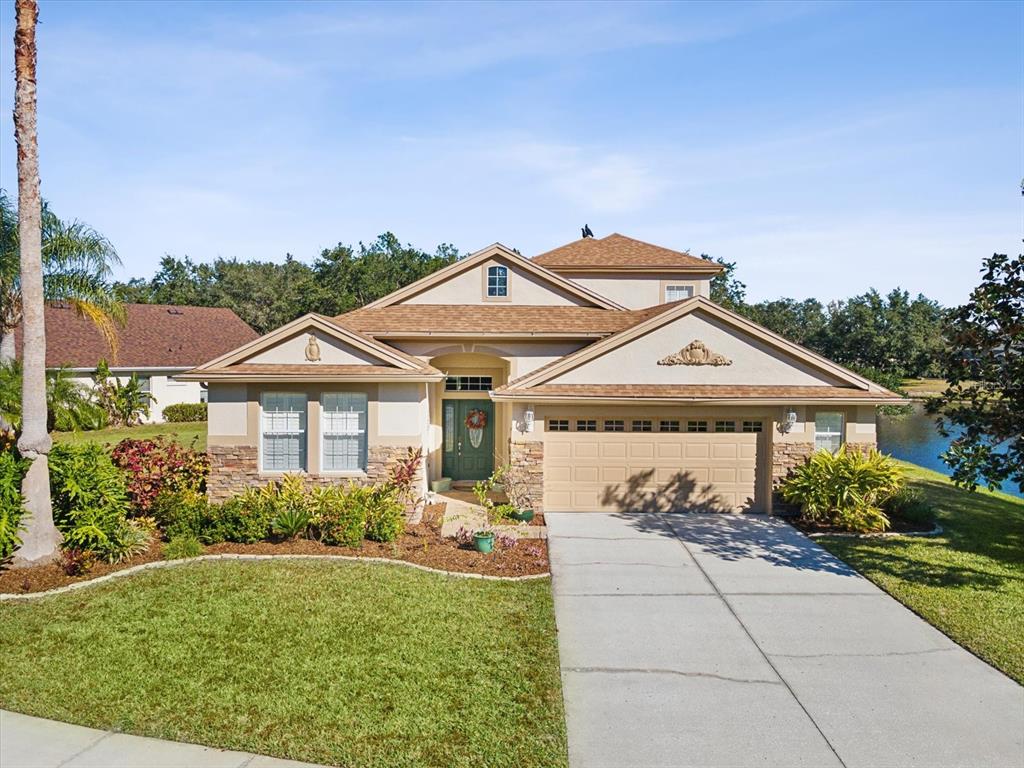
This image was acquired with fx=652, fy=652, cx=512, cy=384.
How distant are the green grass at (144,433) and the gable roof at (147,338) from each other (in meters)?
2.82

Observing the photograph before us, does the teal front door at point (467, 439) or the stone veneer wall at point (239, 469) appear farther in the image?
the teal front door at point (467, 439)

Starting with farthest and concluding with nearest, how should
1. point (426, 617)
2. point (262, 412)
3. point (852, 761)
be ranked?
point (262, 412), point (426, 617), point (852, 761)

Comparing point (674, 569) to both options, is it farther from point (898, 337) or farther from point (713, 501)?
point (898, 337)

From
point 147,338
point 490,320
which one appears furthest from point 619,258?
point 147,338

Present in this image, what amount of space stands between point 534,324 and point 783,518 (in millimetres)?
7149

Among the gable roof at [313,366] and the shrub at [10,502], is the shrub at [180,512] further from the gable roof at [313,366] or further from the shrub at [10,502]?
the gable roof at [313,366]

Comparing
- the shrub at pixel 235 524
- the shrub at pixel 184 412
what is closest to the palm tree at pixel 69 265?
the shrub at pixel 235 524

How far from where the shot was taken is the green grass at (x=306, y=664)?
5820mm

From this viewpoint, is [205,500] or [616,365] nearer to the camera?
[205,500]

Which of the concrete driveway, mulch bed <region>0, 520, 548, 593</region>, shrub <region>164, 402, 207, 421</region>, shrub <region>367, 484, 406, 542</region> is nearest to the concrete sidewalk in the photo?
the concrete driveway

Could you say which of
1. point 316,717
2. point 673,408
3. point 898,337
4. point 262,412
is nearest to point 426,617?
point 316,717

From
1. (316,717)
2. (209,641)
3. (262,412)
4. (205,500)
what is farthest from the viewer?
(262,412)

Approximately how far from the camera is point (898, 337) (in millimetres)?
57094

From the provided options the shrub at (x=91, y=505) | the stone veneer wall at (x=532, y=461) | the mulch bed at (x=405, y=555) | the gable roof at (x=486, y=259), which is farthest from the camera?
the gable roof at (x=486, y=259)
